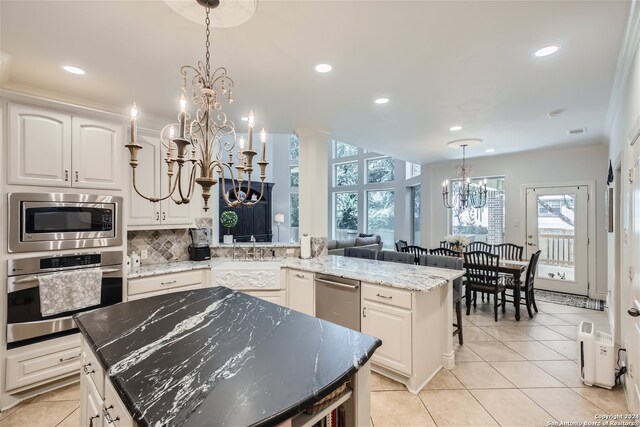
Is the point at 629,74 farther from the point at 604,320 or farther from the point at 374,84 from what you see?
the point at 604,320

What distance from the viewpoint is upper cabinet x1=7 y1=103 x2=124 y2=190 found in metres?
2.30

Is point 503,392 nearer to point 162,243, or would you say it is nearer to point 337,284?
Result: point 337,284

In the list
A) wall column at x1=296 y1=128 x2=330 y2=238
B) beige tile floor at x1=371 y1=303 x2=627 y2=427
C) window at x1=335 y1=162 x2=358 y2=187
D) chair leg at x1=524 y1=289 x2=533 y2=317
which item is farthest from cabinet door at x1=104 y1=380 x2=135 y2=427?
window at x1=335 y1=162 x2=358 y2=187

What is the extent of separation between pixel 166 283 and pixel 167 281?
0.07ft

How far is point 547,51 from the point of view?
220 centimetres

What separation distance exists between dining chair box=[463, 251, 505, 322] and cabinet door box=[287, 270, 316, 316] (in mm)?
2417

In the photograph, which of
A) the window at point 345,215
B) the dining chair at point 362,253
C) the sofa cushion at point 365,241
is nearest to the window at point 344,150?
the window at point 345,215

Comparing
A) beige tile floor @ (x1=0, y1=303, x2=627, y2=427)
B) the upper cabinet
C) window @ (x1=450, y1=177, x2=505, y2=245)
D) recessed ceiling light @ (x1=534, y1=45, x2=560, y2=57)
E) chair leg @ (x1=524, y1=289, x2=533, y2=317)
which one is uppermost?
recessed ceiling light @ (x1=534, y1=45, x2=560, y2=57)

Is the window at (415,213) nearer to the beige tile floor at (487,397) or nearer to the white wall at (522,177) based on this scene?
the white wall at (522,177)

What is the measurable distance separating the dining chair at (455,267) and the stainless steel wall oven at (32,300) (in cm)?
348

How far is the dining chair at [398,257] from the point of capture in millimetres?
3662

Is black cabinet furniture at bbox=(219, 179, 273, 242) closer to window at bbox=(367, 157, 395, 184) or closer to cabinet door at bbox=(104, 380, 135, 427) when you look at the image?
window at bbox=(367, 157, 395, 184)

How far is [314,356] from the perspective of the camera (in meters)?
1.18

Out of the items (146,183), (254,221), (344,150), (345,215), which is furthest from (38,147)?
(344,150)
